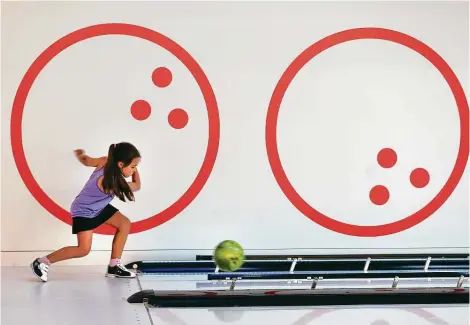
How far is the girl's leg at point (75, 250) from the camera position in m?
5.73

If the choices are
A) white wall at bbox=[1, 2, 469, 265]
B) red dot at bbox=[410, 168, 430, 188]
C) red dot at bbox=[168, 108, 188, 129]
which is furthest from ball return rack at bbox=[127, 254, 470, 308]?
red dot at bbox=[168, 108, 188, 129]

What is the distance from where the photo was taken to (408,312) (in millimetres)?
4398

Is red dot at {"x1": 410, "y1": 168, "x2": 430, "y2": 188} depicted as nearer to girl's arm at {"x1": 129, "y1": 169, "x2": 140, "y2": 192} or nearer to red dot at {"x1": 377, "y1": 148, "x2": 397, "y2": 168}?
red dot at {"x1": 377, "y1": 148, "x2": 397, "y2": 168}

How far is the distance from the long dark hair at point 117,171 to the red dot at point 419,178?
2.79 m

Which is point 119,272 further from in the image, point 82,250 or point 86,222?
point 86,222

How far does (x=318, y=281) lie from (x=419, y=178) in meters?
1.87

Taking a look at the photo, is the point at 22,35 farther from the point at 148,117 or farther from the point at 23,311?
the point at 23,311

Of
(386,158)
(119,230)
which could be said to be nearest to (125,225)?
(119,230)

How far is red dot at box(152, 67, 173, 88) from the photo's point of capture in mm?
6668

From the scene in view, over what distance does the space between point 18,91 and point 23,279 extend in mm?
1821

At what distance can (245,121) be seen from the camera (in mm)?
6773

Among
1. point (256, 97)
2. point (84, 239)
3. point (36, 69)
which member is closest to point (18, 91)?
point (36, 69)

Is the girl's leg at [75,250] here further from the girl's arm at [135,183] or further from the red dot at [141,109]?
the red dot at [141,109]

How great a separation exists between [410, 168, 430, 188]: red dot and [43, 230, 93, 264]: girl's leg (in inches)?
125
